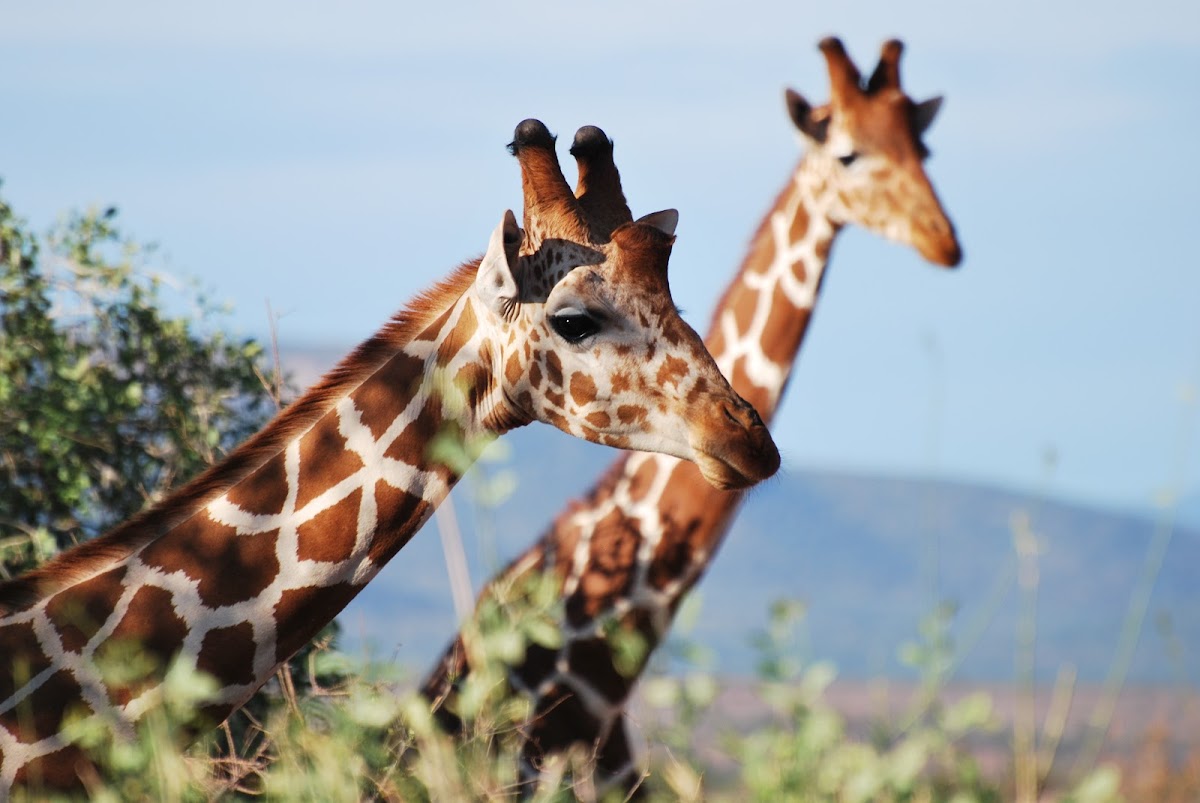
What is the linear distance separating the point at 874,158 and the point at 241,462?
13.8ft


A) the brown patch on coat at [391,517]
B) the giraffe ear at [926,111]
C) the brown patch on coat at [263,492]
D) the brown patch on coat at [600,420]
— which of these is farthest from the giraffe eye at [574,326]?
the giraffe ear at [926,111]

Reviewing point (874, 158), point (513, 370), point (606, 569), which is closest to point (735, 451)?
point (513, 370)

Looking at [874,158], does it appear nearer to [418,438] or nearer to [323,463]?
[418,438]

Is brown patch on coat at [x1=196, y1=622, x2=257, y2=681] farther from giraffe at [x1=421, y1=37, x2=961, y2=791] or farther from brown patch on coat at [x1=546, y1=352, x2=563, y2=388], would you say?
giraffe at [x1=421, y1=37, x2=961, y2=791]

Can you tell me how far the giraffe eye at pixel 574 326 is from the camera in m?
4.45

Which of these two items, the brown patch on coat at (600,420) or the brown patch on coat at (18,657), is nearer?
the brown patch on coat at (18,657)

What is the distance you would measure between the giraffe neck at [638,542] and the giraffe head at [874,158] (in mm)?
242

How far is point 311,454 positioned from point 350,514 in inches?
9.0

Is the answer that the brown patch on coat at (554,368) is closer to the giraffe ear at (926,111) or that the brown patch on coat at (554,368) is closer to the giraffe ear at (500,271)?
the giraffe ear at (500,271)

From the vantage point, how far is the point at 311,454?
4500 millimetres

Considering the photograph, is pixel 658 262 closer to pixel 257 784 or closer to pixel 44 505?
Result: pixel 257 784

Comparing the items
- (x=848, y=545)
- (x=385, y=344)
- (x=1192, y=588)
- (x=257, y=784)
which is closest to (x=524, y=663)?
(x=257, y=784)

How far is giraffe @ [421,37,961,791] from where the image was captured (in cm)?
646

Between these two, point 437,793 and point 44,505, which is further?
point 44,505
